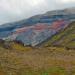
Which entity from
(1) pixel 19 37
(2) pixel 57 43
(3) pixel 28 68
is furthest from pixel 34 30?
(3) pixel 28 68

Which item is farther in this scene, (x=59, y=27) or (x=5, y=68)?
(x=59, y=27)

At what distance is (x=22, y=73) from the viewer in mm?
21609

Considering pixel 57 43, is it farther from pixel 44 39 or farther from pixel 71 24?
pixel 71 24

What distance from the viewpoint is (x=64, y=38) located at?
110m

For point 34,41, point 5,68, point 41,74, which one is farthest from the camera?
point 34,41

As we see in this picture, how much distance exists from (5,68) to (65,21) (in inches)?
4239

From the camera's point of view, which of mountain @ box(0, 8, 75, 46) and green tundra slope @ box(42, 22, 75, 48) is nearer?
green tundra slope @ box(42, 22, 75, 48)

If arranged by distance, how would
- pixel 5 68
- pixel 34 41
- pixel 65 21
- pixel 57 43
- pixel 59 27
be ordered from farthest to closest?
pixel 65 21, pixel 59 27, pixel 34 41, pixel 57 43, pixel 5 68

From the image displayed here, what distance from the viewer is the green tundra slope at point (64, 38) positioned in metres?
102

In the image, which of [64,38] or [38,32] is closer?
[64,38]

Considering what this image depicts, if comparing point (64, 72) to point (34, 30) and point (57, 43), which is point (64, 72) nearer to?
point (57, 43)

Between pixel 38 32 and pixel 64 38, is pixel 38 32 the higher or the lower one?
the higher one

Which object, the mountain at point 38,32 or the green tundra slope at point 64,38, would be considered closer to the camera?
the green tundra slope at point 64,38

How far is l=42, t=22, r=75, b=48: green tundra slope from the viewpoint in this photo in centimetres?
10186
